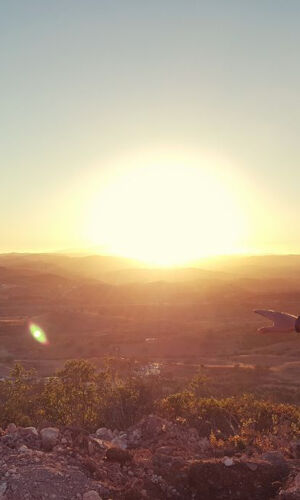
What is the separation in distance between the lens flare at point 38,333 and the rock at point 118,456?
2190 inches

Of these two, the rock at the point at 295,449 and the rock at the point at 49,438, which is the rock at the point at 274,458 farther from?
the rock at the point at 49,438

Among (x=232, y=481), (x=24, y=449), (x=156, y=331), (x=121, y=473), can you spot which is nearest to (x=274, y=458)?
(x=232, y=481)

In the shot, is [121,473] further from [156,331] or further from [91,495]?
[156,331]

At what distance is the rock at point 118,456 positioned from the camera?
9281mm

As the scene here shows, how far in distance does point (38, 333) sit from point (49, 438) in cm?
6091

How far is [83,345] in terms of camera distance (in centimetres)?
6019

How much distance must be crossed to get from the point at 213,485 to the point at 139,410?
342 inches

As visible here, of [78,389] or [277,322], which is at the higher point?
[277,322]

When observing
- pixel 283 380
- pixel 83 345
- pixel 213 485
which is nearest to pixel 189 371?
pixel 283 380

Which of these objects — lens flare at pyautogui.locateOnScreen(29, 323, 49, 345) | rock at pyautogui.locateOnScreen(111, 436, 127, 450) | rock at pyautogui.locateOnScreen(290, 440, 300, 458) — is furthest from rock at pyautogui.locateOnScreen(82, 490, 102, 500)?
lens flare at pyautogui.locateOnScreen(29, 323, 49, 345)

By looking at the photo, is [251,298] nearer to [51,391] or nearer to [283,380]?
[283,380]

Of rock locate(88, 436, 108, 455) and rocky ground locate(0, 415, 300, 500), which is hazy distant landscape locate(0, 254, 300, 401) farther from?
rocky ground locate(0, 415, 300, 500)

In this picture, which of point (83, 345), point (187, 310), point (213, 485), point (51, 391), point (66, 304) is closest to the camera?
point (213, 485)

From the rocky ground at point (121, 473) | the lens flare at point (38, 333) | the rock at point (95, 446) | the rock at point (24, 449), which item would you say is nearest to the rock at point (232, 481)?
the rocky ground at point (121, 473)
